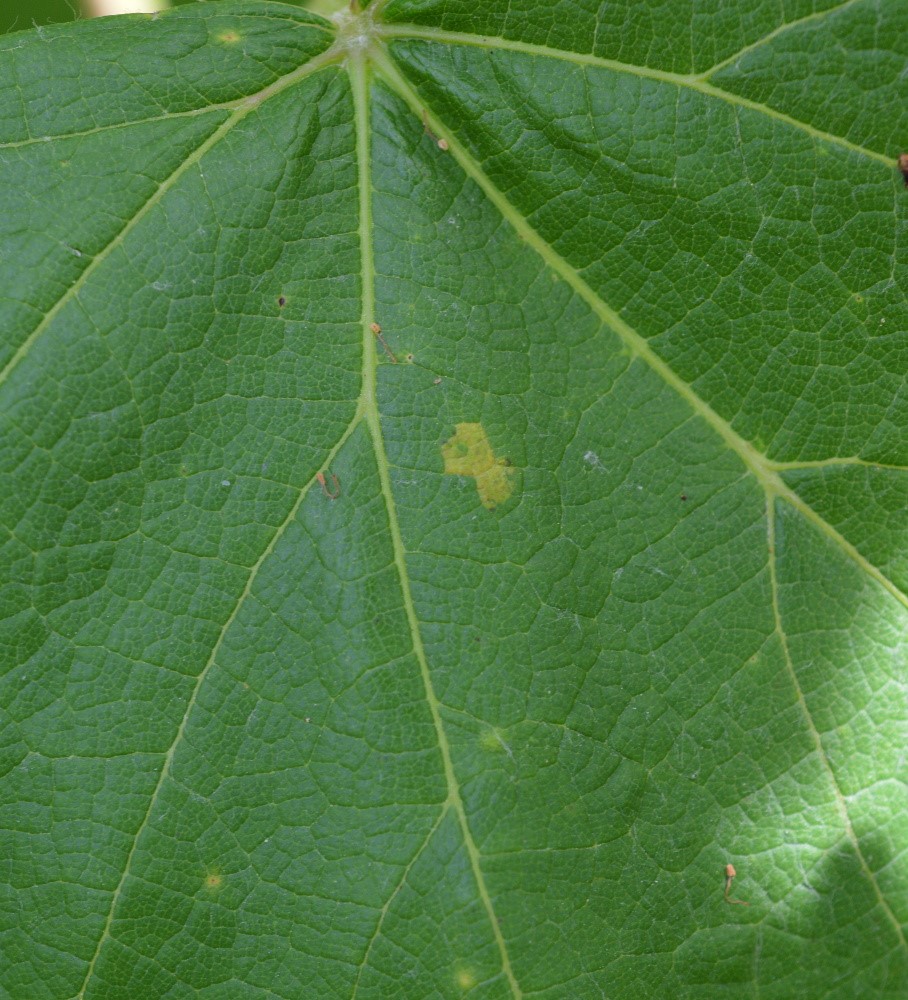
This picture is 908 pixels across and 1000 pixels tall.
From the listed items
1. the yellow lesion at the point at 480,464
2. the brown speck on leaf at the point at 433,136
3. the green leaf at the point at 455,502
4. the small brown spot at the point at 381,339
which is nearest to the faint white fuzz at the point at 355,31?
the green leaf at the point at 455,502

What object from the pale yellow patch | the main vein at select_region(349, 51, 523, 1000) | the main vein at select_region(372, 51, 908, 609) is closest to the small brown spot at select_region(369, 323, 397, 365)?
the main vein at select_region(349, 51, 523, 1000)

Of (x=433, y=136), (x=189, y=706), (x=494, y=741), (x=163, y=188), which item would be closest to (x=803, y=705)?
(x=494, y=741)

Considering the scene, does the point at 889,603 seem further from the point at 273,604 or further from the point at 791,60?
the point at 273,604

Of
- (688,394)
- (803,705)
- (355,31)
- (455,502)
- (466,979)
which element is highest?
(355,31)

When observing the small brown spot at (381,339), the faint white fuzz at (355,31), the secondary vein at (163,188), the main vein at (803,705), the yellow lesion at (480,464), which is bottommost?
the main vein at (803,705)

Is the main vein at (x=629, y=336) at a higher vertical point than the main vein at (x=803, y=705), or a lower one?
higher

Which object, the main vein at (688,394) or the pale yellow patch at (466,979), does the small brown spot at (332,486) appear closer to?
the main vein at (688,394)

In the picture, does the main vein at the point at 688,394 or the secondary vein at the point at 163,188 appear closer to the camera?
the secondary vein at the point at 163,188

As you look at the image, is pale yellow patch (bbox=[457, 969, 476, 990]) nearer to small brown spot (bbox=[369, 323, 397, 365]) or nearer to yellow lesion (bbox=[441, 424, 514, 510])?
yellow lesion (bbox=[441, 424, 514, 510])

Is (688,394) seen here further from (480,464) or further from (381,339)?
(381,339)
